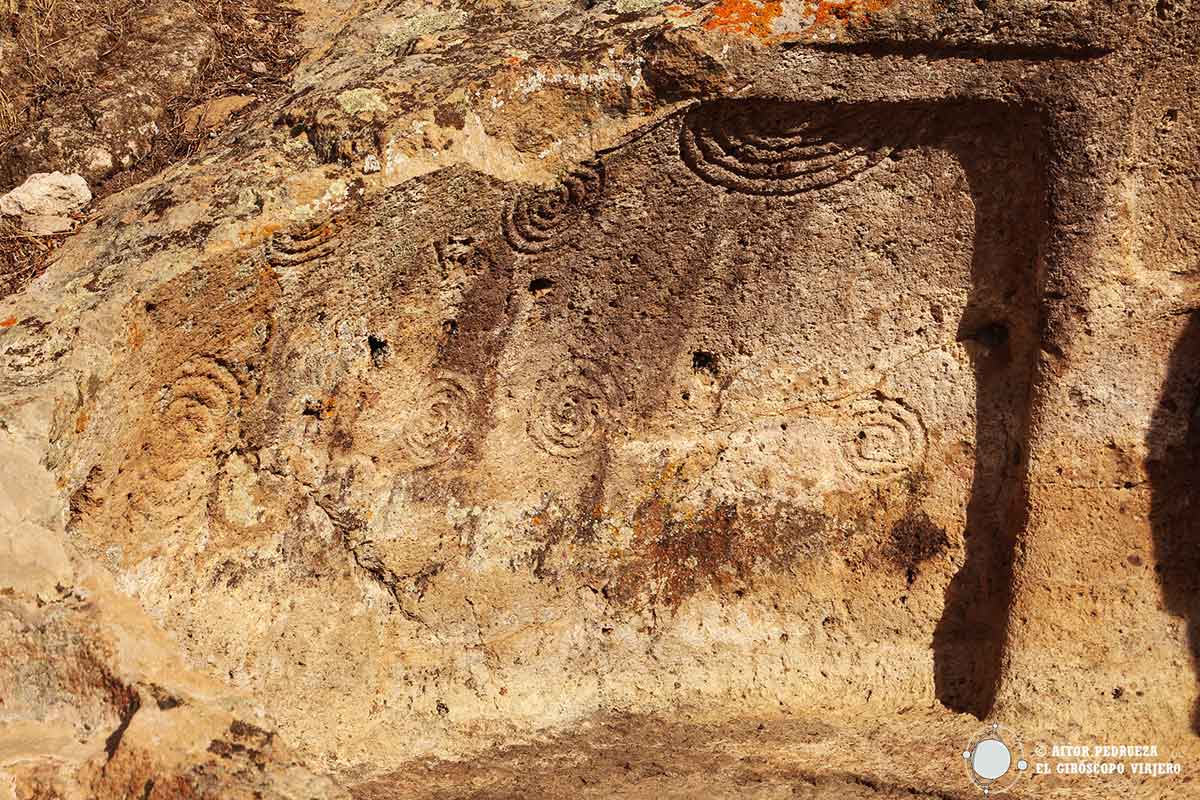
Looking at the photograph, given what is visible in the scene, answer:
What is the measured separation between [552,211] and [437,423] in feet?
2.31

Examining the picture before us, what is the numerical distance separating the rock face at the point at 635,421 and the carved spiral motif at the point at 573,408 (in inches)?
0.4

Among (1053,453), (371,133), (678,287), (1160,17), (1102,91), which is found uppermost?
(1160,17)

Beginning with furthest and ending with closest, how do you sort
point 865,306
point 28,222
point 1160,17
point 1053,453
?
1. point 28,222
2. point 865,306
3. point 1053,453
4. point 1160,17

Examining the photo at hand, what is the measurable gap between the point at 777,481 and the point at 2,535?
208 centimetres

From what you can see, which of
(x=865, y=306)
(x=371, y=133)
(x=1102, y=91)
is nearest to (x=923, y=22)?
(x=1102, y=91)

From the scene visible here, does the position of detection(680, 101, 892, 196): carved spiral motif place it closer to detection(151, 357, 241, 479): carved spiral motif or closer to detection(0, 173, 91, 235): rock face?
detection(151, 357, 241, 479): carved spiral motif

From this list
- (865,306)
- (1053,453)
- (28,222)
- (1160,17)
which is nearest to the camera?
(1160,17)

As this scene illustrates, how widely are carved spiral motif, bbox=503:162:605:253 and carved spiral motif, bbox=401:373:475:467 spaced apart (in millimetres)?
453

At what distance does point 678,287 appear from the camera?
2.64m

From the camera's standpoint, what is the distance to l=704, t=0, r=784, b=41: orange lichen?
2.25 m

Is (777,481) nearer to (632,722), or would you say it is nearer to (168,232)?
(632,722)

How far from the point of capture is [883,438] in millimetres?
2658

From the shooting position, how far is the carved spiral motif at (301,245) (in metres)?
2.55

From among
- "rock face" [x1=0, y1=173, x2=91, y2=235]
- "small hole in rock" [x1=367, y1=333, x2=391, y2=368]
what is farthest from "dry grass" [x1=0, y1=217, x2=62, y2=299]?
"small hole in rock" [x1=367, y1=333, x2=391, y2=368]
